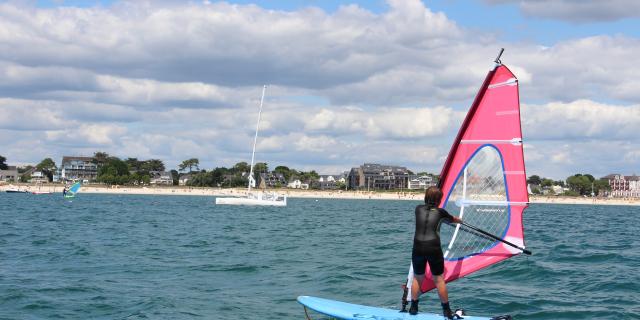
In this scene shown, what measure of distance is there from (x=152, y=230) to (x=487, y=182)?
24136 mm

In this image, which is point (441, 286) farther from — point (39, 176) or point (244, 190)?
point (39, 176)

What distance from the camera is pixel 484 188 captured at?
895 centimetres

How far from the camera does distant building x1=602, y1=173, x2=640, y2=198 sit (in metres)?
185

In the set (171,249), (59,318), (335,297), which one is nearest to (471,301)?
(335,297)

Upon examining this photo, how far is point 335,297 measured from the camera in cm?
1367

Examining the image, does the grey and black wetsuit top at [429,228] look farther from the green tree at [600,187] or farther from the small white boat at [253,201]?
the green tree at [600,187]

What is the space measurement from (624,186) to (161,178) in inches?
4918

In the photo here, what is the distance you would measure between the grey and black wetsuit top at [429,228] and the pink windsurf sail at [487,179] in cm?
69

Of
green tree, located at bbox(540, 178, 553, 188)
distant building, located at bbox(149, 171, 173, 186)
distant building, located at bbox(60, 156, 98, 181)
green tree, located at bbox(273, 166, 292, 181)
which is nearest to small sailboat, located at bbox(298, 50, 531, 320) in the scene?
green tree, located at bbox(273, 166, 292, 181)

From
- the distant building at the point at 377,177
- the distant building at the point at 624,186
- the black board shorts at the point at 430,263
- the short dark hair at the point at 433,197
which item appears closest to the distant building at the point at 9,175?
the distant building at the point at 377,177

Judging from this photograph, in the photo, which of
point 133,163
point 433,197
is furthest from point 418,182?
point 433,197

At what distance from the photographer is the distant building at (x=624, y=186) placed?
18500 cm

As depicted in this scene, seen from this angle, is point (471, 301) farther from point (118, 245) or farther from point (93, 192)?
point (93, 192)

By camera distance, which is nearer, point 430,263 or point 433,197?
point 433,197
